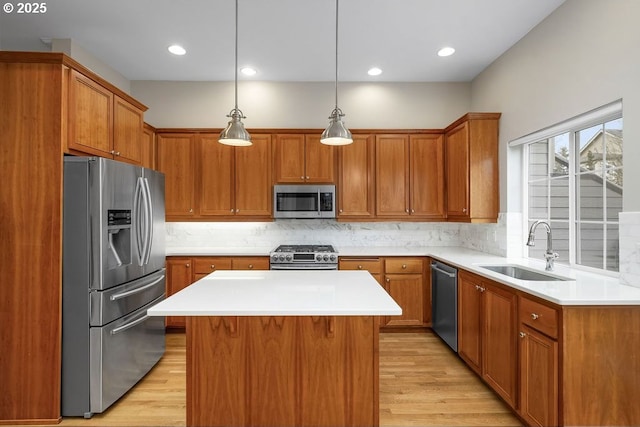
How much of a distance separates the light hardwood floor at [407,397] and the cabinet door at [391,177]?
1.66 m

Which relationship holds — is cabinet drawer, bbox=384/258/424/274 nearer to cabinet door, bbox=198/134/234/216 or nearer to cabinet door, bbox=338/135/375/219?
cabinet door, bbox=338/135/375/219

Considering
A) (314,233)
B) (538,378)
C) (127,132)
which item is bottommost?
(538,378)

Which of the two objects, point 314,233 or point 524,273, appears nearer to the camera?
point 524,273

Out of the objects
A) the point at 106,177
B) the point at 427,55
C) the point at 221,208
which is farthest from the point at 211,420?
the point at 427,55

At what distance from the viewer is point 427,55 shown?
3570 millimetres

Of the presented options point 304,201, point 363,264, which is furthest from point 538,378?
point 304,201

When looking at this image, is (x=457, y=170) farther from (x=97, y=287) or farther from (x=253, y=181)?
(x=97, y=287)

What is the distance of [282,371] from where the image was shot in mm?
1807

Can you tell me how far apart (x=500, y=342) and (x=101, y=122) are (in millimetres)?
3461

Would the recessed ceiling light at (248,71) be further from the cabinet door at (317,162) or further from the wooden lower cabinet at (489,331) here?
the wooden lower cabinet at (489,331)

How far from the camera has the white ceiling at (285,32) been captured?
271cm

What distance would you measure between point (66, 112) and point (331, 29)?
2.22m

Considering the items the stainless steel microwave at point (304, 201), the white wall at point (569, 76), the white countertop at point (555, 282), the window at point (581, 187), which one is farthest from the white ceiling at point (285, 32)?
the white countertop at point (555, 282)

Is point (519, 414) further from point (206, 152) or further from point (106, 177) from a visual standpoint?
point (206, 152)
